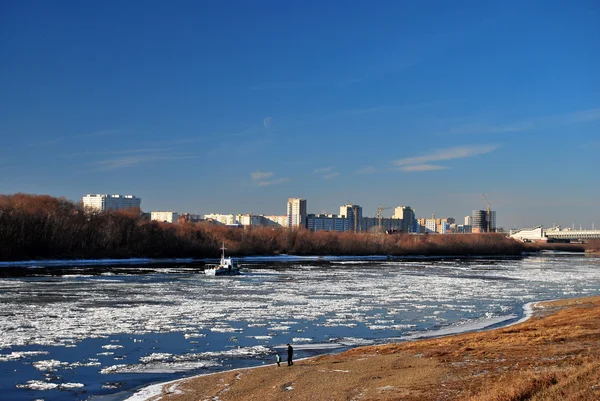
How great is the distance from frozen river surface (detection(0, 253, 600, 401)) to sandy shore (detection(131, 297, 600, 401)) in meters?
2.29

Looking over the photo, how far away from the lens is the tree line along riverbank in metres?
99.0

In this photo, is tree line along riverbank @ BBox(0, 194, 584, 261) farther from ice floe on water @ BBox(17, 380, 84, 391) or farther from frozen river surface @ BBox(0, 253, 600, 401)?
ice floe on water @ BBox(17, 380, 84, 391)

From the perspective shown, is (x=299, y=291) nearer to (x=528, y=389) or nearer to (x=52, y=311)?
(x=52, y=311)

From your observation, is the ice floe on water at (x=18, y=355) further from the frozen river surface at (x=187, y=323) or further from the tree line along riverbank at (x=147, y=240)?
the tree line along riverbank at (x=147, y=240)

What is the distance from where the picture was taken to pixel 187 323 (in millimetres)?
29781

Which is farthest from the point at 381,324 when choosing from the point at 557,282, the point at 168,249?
the point at 168,249

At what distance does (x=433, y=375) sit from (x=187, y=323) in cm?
1596

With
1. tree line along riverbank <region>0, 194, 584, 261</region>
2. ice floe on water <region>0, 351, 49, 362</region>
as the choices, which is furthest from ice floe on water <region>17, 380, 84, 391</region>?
tree line along riverbank <region>0, 194, 584, 261</region>

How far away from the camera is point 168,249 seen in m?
122

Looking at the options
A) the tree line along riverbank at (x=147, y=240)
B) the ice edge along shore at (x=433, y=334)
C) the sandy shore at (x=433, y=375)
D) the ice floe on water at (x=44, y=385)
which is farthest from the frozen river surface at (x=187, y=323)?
the tree line along riverbank at (x=147, y=240)

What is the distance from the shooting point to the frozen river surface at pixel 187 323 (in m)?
19.2

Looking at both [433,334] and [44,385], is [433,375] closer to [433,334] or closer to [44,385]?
[44,385]

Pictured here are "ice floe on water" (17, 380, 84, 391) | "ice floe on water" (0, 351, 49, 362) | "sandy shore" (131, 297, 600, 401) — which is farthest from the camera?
"ice floe on water" (0, 351, 49, 362)

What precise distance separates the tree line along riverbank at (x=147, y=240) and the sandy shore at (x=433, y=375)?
81101mm
